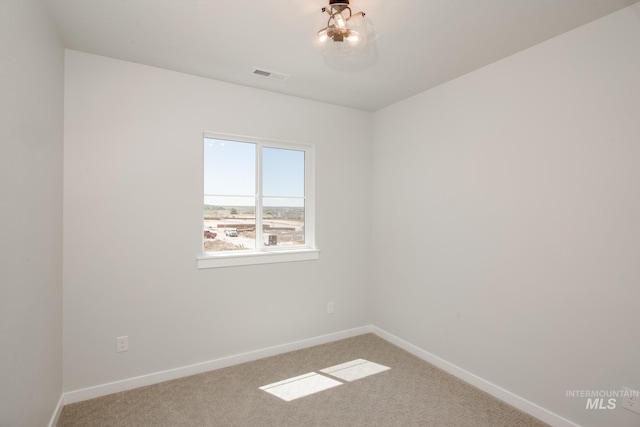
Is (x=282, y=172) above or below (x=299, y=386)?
above

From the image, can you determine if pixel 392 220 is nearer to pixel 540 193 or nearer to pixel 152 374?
pixel 540 193

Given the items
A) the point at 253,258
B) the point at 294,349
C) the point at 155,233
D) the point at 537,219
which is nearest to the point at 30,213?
the point at 155,233

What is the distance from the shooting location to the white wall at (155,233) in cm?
232

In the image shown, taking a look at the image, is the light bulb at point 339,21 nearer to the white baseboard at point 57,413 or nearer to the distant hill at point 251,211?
the distant hill at point 251,211

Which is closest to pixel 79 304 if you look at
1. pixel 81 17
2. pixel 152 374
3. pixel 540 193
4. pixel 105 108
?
pixel 152 374

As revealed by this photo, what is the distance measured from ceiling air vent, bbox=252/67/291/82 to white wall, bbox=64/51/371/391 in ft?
1.05

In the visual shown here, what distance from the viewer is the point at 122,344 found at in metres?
2.46

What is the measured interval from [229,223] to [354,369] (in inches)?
70.9

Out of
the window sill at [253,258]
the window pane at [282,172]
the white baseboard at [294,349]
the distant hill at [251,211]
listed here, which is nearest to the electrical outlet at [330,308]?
the white baseboard at [294,349]

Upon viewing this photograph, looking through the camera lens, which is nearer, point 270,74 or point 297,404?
point 297,404

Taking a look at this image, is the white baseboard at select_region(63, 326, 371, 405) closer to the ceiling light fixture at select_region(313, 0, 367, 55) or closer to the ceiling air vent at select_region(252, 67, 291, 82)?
the ceiling air vent at select_region(252, 67, 291, 82)

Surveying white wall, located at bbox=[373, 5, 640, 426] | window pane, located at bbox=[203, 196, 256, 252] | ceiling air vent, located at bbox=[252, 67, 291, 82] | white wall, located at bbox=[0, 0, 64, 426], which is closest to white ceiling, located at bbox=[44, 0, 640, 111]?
ceiling air vent, located at bbox=[252, 67, 291, 82]

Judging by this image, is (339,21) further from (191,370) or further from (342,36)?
(191,370)

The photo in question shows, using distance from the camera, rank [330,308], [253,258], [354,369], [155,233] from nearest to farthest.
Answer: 1. [155,233]
2. [354,369]
3. [253,258]
4. [330,308]
